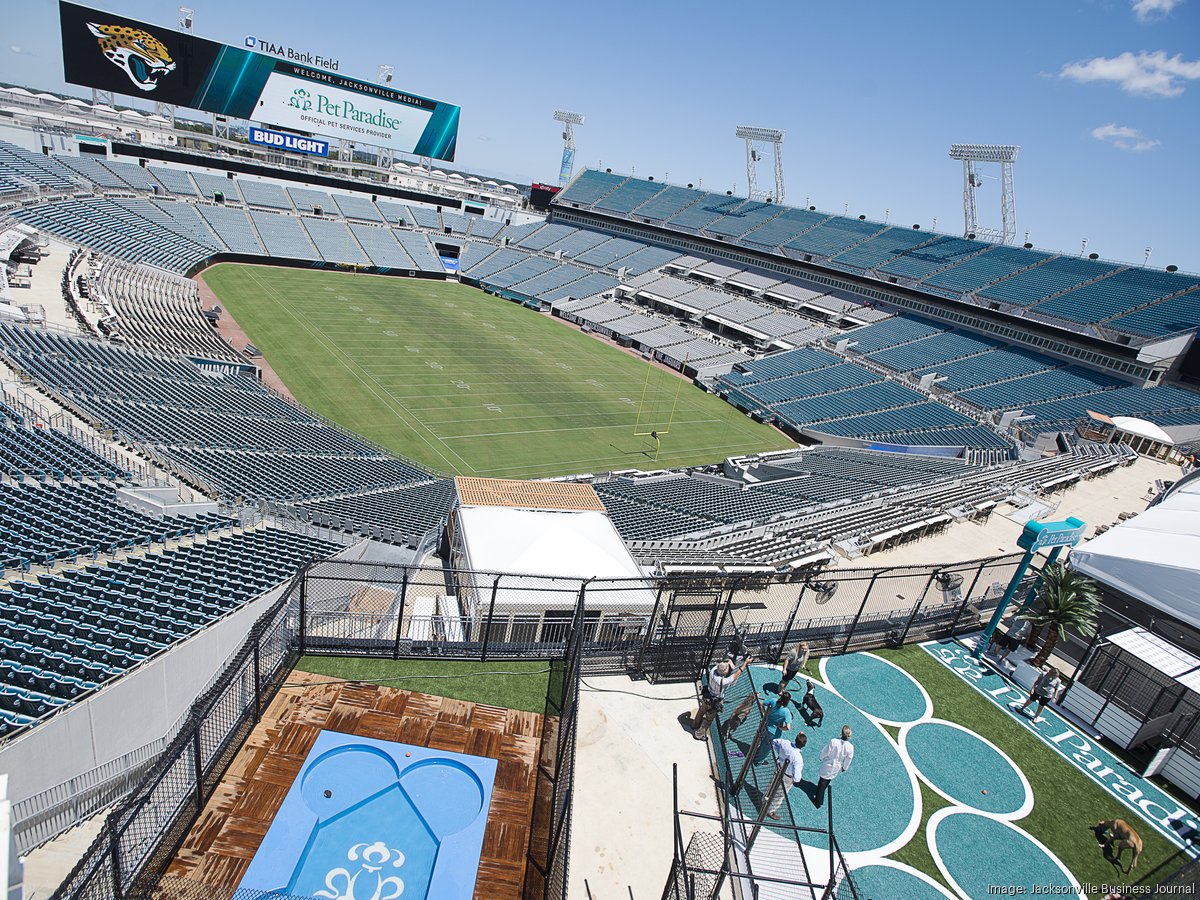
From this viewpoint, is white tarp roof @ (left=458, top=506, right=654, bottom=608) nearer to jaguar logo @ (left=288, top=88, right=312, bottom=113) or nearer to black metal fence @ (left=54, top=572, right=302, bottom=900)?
black metal fence @ (left=54, top=572, right=302, bottom=900)

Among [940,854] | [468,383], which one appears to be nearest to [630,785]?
[940,854]

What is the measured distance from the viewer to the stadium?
8445mm

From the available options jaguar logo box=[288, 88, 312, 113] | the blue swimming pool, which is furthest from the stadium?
jaguar logo box=[288, 88, 312, 113]

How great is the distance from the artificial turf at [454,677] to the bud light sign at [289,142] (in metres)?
71.0

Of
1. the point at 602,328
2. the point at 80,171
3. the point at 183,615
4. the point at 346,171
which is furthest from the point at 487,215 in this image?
the point at 183,615

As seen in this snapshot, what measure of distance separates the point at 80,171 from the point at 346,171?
84.3 ft

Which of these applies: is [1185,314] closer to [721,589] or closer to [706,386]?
[706,386]

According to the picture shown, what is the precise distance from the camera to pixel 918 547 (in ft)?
67.1

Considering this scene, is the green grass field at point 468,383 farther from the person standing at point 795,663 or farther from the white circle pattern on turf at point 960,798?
the white circle pattern on turf at point 960,798

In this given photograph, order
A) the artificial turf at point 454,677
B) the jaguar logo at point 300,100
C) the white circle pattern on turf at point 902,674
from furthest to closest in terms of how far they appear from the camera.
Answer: the jaguar logo at point 300,100 < the white circle pattern on turf at point 902,674 < the artificial turf at point 454,677

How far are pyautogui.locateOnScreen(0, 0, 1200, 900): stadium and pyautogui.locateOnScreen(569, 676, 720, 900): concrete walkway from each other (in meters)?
0.05

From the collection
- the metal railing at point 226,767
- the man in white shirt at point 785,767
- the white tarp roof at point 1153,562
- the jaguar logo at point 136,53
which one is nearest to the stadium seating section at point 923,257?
the white tarp roof at point 1153,562

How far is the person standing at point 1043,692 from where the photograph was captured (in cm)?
1221

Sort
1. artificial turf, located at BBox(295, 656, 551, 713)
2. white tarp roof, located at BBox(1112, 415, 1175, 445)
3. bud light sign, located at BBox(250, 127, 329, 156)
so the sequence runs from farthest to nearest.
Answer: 1. bud light sign, located at BBox(250, 127, 329, 156)
2. white tarp roof, located at BBox(1112, 415, 1175, 445)
3. artificial turf, located at BBox(295, 656, 551, 713)
